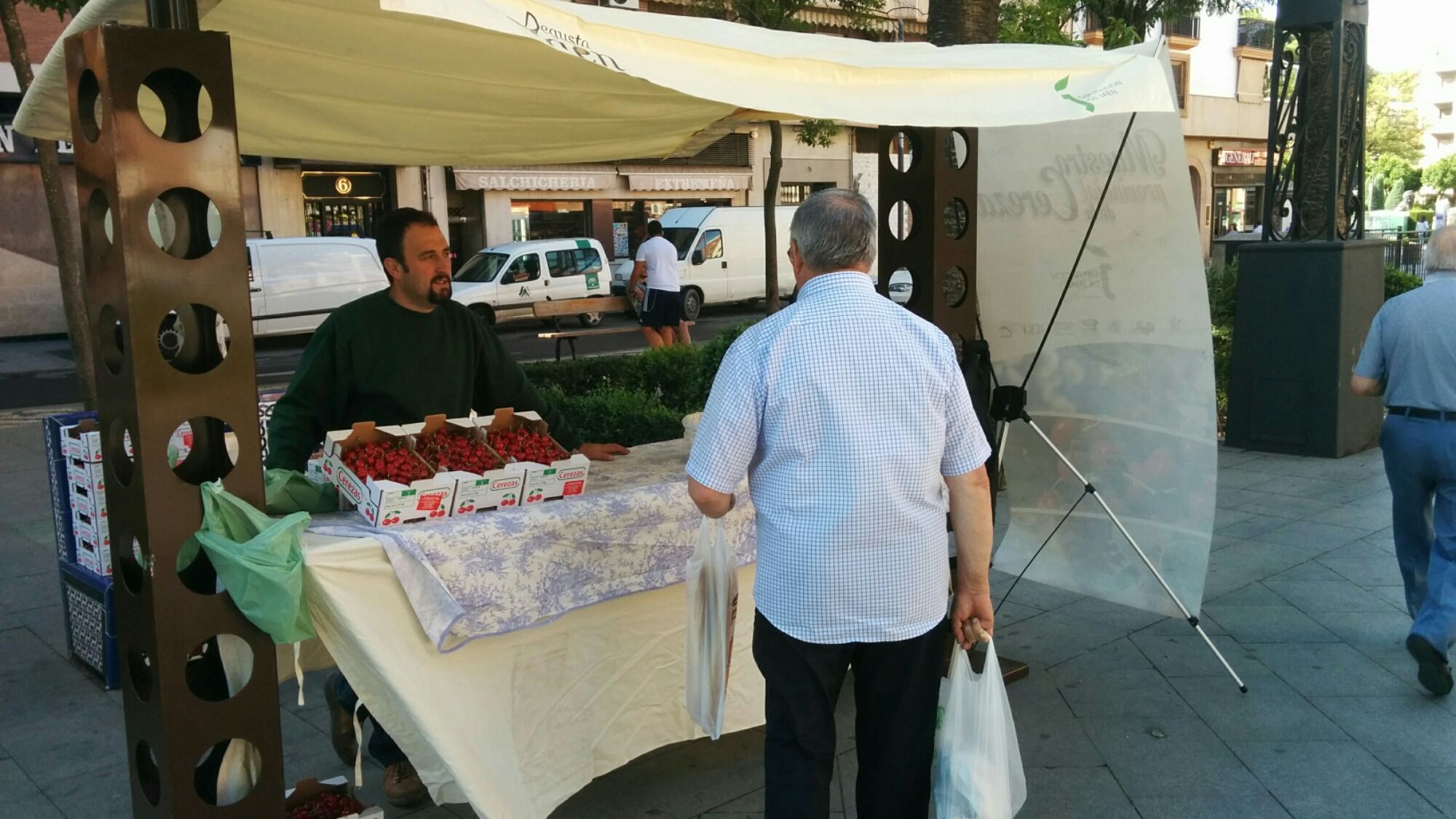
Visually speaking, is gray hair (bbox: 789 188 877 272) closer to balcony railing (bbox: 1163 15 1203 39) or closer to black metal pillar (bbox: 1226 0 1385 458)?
black metal pillar (bbox: 1226 0 1385 458)

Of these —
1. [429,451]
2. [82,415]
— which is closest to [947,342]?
[429,451]

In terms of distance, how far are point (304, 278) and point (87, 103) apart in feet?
52.8

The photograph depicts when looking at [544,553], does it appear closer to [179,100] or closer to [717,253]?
[179,100]

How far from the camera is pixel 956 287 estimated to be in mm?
4488

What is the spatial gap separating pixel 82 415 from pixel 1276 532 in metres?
6.22

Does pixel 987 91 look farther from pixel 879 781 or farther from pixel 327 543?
pixel 327 543

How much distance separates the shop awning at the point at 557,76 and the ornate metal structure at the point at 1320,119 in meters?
5.89

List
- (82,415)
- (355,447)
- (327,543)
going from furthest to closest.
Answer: (82,415)
(355,447)
(327,543)

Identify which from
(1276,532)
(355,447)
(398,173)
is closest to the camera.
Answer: (355,447)

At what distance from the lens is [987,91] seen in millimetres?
3426

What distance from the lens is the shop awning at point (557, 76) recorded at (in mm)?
2803

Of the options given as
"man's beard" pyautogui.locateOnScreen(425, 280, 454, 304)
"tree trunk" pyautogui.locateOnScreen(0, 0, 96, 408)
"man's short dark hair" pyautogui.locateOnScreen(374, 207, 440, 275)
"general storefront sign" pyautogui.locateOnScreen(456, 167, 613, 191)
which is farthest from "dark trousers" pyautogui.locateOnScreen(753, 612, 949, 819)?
"general storefront sign" pyautogui.locateOnScreen(456, 167, 613, 191)

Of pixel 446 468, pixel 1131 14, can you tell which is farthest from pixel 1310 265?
pixel 1131 14

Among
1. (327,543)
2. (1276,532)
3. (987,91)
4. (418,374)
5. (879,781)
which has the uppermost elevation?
(987,91)
